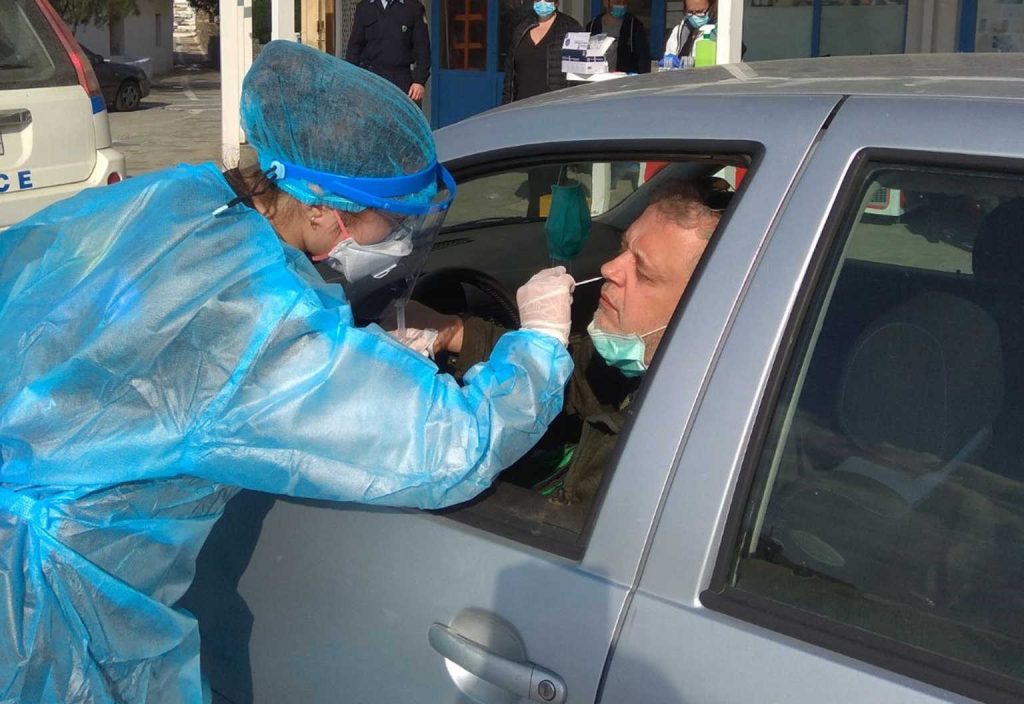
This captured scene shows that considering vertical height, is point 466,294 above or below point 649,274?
below

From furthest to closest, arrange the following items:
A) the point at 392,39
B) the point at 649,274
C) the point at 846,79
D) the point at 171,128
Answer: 1. the point at 171,128
2. the point at 392,39
3. the point at 649,274
4. the point at 846,79

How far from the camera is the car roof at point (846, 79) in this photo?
159cm

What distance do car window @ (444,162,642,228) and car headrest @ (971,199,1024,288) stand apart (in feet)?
2.43

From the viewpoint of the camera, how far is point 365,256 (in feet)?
6.05

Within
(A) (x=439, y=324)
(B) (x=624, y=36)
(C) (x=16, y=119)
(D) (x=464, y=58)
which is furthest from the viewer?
(D) (x=464, y=58)

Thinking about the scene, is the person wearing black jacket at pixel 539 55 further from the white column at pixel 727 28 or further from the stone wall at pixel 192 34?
the stone wall at pixel 192 34

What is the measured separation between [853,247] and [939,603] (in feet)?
1.51

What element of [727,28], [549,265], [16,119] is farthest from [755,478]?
[727,28]

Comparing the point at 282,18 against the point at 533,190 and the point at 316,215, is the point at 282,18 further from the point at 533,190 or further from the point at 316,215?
the point at 316,215

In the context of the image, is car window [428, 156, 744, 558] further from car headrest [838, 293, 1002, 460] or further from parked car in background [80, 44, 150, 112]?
parked car in background [80, 44, 150, 112]

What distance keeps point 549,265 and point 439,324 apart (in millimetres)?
467

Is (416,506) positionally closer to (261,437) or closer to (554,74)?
(261,437)

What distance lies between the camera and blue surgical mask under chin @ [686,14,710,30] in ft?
24.4

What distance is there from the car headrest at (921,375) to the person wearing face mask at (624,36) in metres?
6.82
